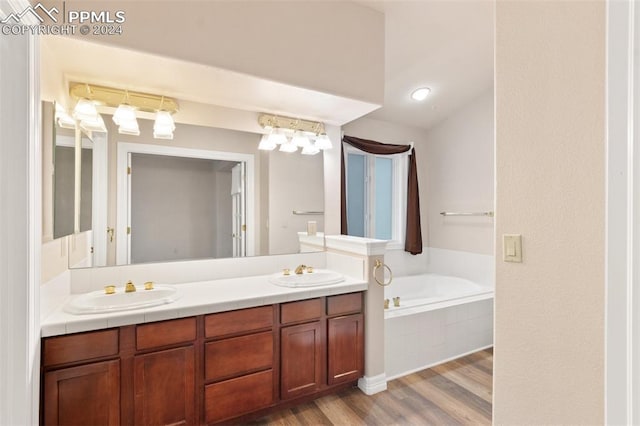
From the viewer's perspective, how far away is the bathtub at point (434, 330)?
101 inches

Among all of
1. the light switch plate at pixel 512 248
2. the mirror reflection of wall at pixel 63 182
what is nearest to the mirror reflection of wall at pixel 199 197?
the mirror reflection of wall at pixel 63 182

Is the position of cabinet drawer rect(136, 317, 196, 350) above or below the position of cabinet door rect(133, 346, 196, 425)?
above

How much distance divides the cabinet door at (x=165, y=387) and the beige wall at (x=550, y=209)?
5.15ft

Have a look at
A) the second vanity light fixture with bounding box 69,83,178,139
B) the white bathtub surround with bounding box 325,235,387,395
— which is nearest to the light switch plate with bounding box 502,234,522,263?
the white bathtub surround with bounding box 325,235,387,395

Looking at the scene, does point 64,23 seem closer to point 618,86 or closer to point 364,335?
point 618,86

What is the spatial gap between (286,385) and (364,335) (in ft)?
2.26

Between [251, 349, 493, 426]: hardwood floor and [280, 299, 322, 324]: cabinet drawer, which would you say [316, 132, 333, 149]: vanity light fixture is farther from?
[251, 349, 493, 426]: hardwood floor

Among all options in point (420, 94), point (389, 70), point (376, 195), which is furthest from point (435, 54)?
point (376, 195)

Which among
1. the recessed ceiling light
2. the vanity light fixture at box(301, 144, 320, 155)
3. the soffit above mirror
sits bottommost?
the vanity light fixture at box(301, 144, 320, 155)

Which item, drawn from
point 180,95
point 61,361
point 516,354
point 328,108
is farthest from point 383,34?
point 61,361

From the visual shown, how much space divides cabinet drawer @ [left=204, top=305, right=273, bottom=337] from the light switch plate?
137cm

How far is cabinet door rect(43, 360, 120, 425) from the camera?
1457 mm

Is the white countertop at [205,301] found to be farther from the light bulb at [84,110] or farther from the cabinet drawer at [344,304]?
the light bulb at [84,110]

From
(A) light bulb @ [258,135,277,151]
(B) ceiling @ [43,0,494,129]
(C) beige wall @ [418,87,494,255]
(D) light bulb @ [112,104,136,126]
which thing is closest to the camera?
(B) ceiling @ [43,0,494,129]
